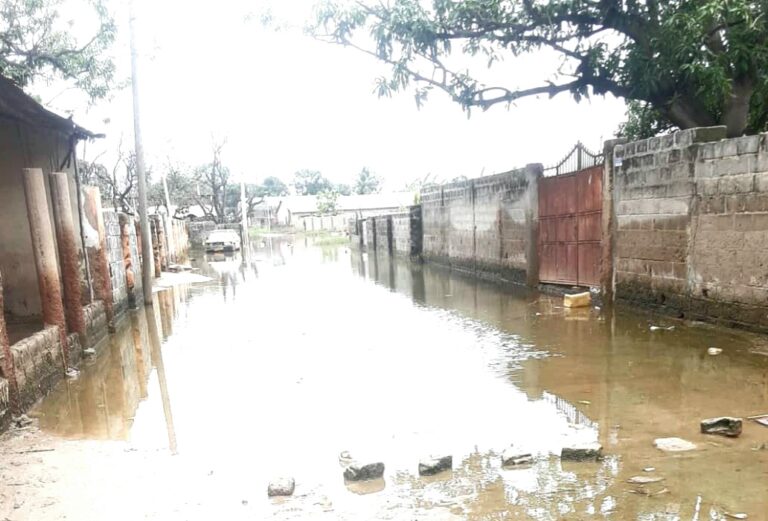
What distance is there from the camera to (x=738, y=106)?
9.33 metres

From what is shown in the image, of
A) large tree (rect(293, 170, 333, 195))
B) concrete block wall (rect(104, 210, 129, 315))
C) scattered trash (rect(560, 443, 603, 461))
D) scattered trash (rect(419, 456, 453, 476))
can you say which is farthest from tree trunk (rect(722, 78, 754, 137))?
large tree (rect(293, 170, 333, 195))

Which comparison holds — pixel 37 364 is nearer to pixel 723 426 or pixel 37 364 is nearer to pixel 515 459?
pixel 515 459

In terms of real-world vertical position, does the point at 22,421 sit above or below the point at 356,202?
below

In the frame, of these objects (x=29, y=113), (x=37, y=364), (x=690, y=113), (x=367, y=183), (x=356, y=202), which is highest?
(x=367, y=183)

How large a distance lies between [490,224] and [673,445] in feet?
34.2

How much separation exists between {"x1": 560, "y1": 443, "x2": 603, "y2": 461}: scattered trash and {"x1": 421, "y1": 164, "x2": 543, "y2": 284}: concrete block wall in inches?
330

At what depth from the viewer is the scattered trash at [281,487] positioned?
11.1 feet

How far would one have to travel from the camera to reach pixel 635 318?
315 inches

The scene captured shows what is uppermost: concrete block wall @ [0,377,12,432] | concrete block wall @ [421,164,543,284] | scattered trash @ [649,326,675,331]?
concrete block wall @ [421,164,543,284]

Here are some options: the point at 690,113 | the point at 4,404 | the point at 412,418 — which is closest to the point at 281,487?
the point at 412,418

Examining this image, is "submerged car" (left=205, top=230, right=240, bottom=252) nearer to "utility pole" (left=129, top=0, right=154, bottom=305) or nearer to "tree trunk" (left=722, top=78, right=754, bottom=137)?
"utility pole" (left=129, top=0, right=154, bottom=305)

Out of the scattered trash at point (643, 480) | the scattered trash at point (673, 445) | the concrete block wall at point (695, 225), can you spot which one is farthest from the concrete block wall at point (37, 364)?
the concrete block wall at point (695, 225)

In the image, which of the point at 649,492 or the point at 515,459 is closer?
the point at 649,492

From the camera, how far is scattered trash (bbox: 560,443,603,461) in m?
3.61
